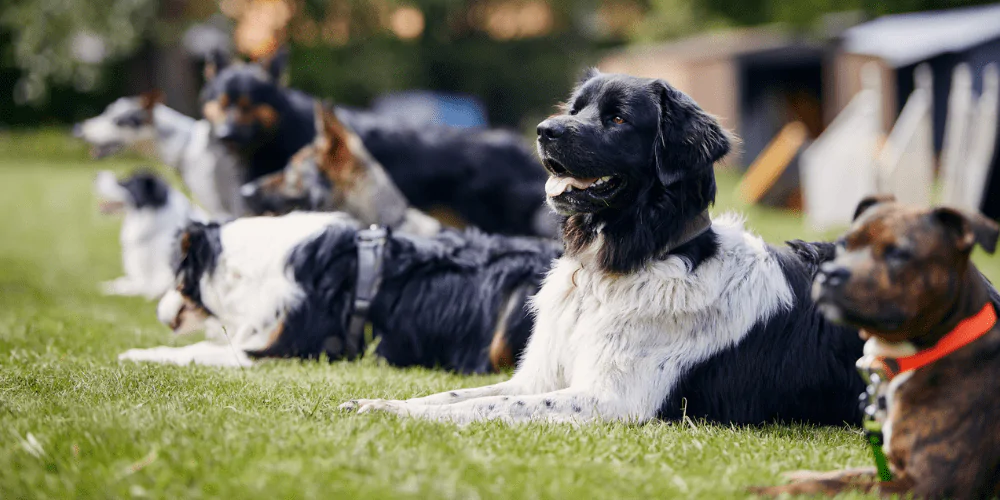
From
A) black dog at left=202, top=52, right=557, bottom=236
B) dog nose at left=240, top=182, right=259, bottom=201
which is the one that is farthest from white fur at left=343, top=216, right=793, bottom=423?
black dog at left=202, top=52, right=557, bottom=236

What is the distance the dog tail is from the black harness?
2185 mm

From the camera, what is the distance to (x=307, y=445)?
2.78 metres

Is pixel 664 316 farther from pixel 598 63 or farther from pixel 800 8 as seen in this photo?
pixel 800 8

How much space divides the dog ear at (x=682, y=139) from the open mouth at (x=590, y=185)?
192 mm

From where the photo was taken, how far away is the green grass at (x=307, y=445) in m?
2.52

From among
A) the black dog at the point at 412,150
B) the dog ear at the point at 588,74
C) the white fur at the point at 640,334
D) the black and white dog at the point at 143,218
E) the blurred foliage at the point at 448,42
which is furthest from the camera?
the blurred foliage at the point at 448,42

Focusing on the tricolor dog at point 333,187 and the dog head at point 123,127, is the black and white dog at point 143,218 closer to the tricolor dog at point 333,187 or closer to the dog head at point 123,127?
the dog head at point 123,127

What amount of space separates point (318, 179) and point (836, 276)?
508 centimetres

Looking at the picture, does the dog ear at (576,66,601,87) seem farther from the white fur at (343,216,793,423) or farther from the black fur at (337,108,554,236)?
the black fur at (337,108,554,236)

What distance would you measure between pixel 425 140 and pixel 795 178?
8042 mm

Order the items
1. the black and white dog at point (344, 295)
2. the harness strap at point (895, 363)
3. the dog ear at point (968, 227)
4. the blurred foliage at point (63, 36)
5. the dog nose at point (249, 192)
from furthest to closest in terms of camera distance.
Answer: the blurred foliage at point (63, 36) → the dog nose at point (249, 192) → the black and white dog at point (344, 295) → the harness strap at point (895, 363) → the dog ear at point (968, 227)

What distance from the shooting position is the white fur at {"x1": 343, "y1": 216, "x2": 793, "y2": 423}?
3.45m

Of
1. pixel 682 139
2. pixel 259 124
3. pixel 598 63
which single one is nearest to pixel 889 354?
pixel 682 139

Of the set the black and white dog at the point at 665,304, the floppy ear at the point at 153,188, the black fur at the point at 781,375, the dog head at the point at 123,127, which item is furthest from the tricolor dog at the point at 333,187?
the black fur at the point at 781,375
